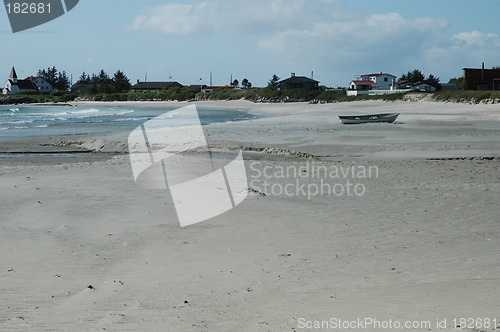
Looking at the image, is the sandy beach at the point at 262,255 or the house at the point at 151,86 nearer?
the sandy beach at the point at 262,255

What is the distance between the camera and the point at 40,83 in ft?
515

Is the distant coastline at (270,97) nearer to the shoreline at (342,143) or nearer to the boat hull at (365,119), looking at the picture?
the boat hull at (365,119)

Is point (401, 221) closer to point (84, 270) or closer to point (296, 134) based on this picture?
point (84, 270)

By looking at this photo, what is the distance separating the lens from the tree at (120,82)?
455 feet

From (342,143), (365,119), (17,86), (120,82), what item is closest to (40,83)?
(17,86)

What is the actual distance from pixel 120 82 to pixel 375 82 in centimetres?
6560

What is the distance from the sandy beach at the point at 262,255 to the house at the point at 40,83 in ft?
504

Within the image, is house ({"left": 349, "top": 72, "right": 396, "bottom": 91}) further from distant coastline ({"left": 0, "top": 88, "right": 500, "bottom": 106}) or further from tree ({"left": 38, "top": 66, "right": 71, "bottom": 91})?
tree ({"left": 38, "top": 66, "right": 71, "bottom": 91})

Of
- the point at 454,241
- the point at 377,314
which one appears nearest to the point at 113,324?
the point at 377,314

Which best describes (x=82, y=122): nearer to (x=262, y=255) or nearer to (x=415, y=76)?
(x=262, y=255)

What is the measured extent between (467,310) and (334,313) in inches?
43.8

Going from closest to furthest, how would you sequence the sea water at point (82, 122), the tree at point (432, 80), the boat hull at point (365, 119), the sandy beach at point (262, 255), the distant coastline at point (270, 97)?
1. the sandy beach at point (262, 255)
2. the boat hull at point (365, 119)
3. the sea water at point (82, 122)
4. the distant coastline at point (270, 97)
5. the tree at point (432, 80)

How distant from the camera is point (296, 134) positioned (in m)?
25.1

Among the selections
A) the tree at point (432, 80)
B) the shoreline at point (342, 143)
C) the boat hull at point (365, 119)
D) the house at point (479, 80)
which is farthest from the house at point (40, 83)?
the boat hull at point (365, 119)
